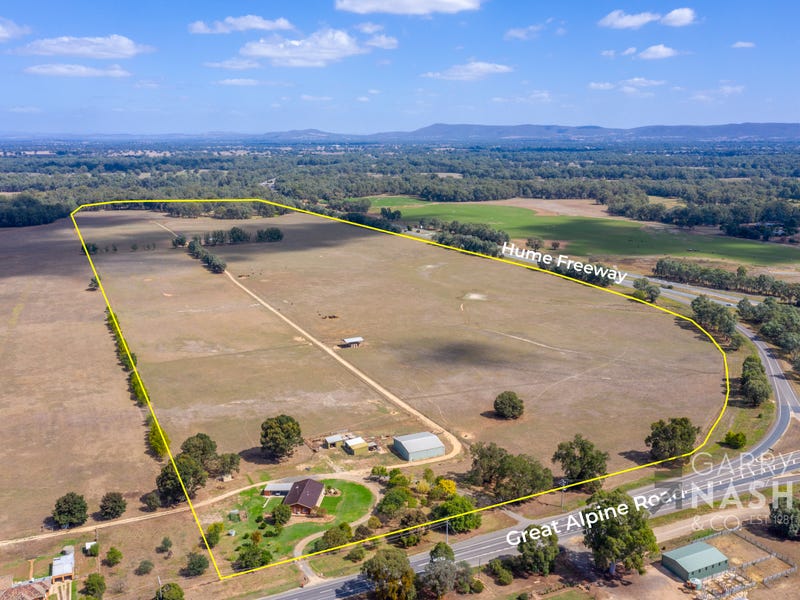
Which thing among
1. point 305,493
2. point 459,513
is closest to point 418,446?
point 459,513

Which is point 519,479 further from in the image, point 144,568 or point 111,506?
point 111,506

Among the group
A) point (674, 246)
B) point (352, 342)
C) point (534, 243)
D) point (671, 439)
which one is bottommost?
point (352, 342)

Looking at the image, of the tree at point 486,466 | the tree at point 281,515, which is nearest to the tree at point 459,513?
the tree at point 486,466

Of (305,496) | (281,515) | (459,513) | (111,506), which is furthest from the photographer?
(305,496)

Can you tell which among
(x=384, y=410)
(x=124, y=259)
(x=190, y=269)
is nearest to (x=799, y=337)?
(x=384, y=410)

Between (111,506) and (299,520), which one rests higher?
(111,506)

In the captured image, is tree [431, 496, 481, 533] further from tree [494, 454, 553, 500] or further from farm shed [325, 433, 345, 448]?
farm shed [325, 433, 345, 448]

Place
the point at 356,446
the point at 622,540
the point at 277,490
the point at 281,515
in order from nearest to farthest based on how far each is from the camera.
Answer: the point at 622,540 → the point at 281,515 → the point at 277,490 → the point at 356,446
